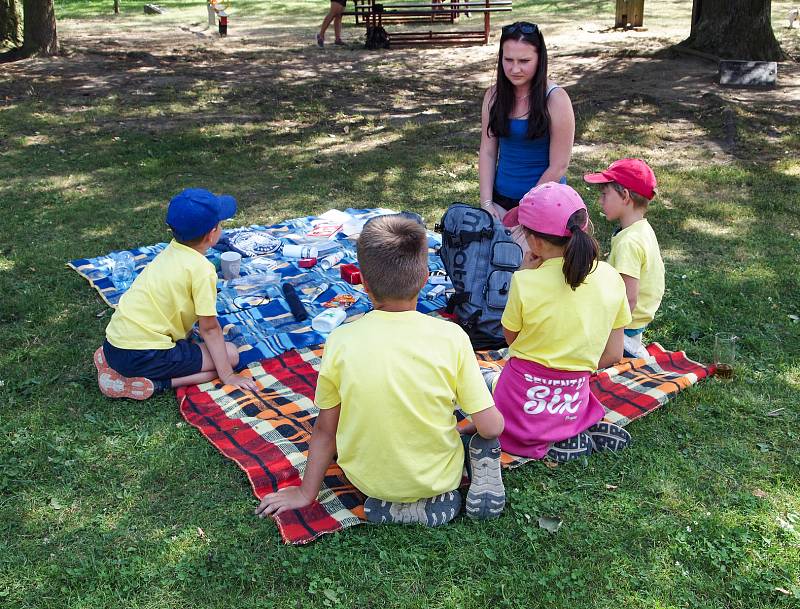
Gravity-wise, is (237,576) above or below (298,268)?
below

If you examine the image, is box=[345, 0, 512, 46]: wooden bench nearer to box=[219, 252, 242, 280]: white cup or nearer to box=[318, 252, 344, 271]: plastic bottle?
box=[318, 252, 344, 271]: plastic bottle

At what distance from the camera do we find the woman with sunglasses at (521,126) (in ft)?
15.7

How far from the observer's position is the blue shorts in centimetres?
408

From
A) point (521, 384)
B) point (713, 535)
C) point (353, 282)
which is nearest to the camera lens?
point (713, 535)

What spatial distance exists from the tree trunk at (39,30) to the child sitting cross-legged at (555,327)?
11.9m

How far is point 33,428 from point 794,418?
3854 mm

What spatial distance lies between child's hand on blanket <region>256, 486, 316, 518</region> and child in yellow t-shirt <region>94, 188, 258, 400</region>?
1202mm

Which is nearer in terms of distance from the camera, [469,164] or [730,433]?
[730,433]

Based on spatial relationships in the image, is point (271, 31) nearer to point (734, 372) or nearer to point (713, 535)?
point (734, 372)

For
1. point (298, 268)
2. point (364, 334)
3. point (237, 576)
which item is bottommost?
point (237, 576)

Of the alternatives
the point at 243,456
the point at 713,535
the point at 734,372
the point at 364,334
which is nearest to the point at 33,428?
the point at 243,456

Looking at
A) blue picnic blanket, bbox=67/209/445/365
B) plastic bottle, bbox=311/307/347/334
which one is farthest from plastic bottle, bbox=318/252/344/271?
plastic bottle, bbox=311/307/347/334

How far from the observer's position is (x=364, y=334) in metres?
2.93

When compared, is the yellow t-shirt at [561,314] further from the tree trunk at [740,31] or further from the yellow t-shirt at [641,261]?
the tree trunk at [740,31]
